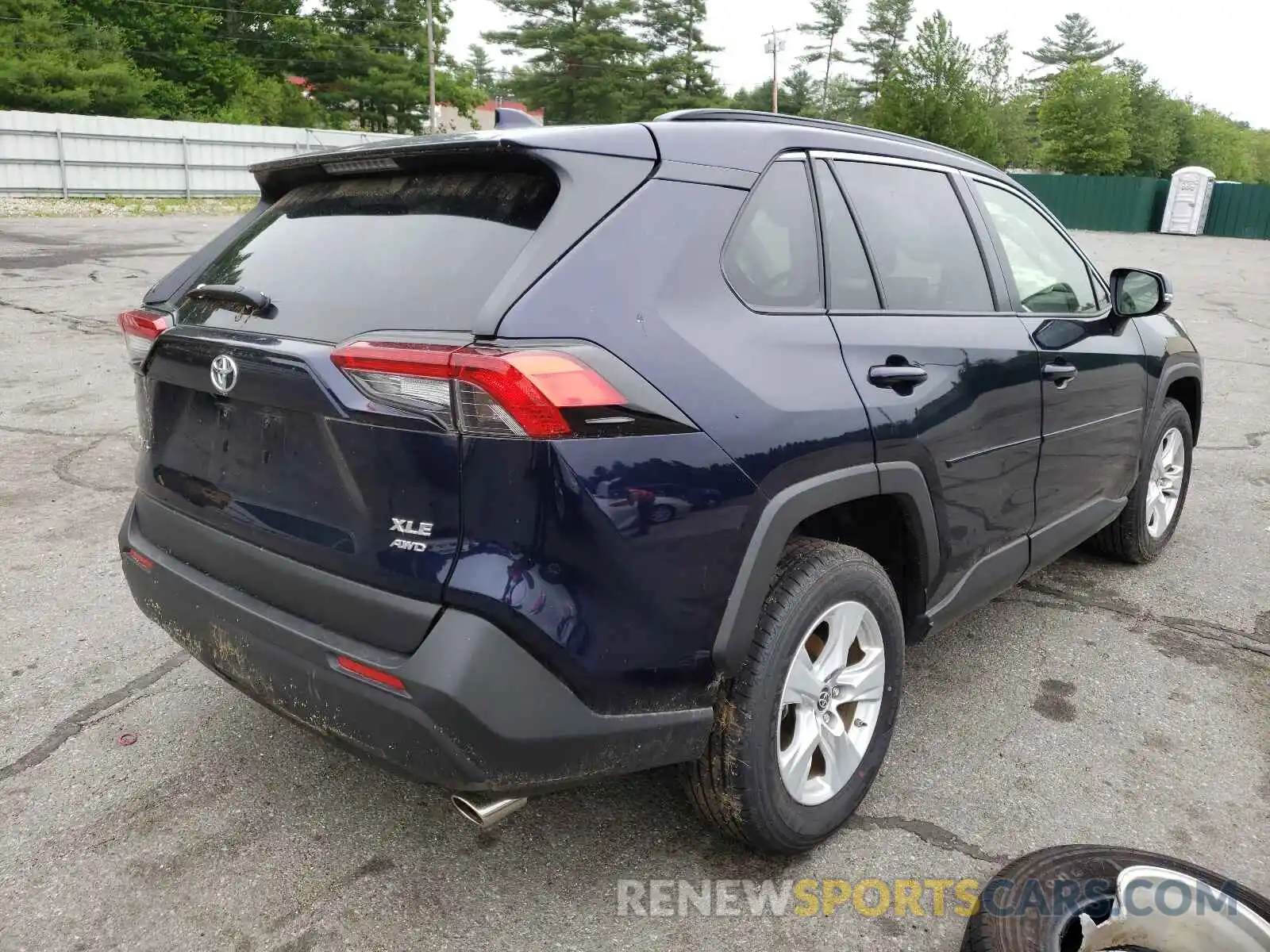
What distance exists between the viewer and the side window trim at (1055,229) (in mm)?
3197

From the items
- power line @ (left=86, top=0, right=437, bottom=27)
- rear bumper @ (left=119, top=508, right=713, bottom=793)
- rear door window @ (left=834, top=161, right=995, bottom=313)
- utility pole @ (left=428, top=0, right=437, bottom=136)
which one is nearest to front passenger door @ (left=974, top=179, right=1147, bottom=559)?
rear door window @ (left=834, top=161, right=995, bottom=313)

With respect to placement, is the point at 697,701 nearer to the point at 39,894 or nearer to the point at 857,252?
the point at 857,252

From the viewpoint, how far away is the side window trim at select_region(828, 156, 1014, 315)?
263 centimetres

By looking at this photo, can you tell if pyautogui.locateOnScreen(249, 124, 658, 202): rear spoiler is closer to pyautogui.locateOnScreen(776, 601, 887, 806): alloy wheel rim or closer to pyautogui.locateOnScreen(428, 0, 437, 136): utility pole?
pyautogui.locateOnScreen(776, 601, 887, 806): alloy wheel rim

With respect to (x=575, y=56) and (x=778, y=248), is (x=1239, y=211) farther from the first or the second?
(x=778, y=248)

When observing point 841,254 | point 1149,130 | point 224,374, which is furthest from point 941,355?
point 1149,130

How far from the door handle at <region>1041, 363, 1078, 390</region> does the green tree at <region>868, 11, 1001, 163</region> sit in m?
41.2

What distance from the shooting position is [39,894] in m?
2.26

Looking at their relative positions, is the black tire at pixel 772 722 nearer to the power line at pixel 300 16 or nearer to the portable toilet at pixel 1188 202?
the portable toilet at pixel 1188 202

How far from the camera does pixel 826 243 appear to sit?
2521mm

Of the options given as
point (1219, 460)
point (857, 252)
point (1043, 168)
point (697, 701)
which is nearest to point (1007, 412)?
point (857, 252)

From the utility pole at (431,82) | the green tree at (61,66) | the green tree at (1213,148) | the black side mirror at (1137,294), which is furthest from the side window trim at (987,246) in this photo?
the green tree at (1213,148)

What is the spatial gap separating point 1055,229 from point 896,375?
1.63 meters

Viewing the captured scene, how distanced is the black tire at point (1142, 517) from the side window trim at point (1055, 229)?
28.2 inches
